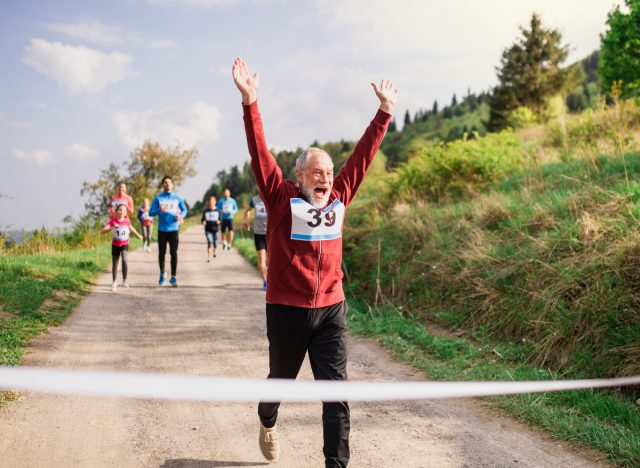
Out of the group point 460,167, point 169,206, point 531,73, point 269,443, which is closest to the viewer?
A: point 269,443

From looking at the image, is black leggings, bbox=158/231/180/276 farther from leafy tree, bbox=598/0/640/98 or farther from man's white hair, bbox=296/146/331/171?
leafy tree, bbox=598/0/640/98

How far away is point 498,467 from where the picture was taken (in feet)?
12.2

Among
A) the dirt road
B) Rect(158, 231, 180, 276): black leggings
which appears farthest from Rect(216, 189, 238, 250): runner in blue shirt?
the dirt road

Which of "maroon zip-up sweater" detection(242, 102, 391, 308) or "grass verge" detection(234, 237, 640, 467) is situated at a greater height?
"maroon zip-up sweater" detection(242, 102, 391, 308)

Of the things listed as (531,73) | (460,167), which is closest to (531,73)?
(531,73)

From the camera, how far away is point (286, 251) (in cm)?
338

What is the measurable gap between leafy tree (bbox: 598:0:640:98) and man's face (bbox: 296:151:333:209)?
2499 cm

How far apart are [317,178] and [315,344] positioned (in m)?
1.06

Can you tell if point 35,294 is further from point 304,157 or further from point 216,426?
point 304,157

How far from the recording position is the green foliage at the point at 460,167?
12211mm

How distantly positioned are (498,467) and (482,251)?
480cm

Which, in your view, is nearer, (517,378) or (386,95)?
(386,95)

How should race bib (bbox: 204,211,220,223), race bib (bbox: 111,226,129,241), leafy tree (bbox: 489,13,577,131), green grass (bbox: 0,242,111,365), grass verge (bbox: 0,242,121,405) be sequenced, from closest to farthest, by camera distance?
1. grass verge (bbox: 0,242,121,405)
2. green grass (bbox: 0,242,111,365)
3. race bib (bbox: 111,226,129,241)
4. race bib (bbox: 204,211,220,223)
5. leafy tree (bbox: 489,13,577,131)

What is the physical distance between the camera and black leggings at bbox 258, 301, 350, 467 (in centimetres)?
327
